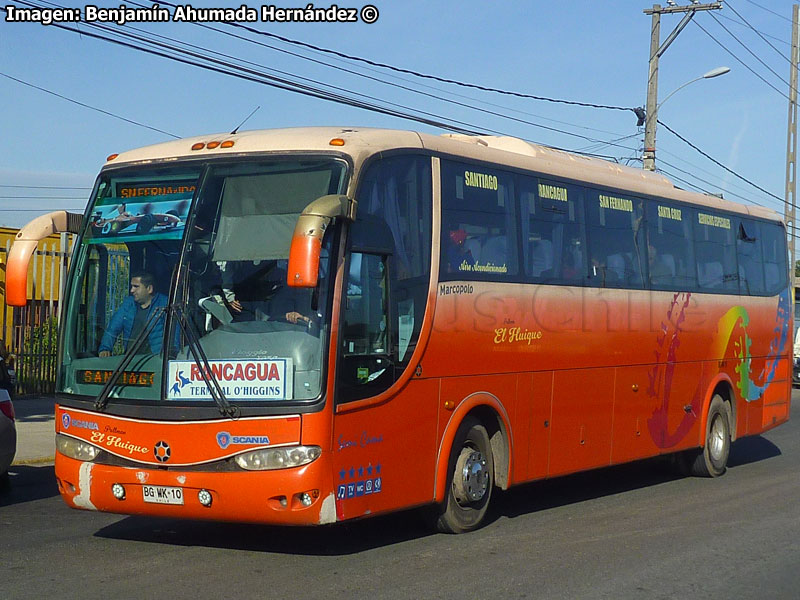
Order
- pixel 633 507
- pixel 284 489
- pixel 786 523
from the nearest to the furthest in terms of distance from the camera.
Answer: pixel 284 489 < pixel 786 523 < pixel 633 507

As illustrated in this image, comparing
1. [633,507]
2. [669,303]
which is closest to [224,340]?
[633,507]

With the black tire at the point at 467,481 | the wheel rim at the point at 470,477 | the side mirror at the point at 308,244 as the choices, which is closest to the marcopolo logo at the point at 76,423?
the side mirror at the point at 308,244

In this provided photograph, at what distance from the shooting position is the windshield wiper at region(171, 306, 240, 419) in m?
7.68

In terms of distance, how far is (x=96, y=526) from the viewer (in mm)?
9516

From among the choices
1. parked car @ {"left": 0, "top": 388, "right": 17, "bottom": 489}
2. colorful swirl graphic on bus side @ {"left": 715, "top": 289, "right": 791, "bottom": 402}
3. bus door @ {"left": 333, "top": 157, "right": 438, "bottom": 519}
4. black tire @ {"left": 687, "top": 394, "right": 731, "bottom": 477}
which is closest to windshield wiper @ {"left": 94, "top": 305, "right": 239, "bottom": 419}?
bus door @ {"left": 333, "top": 157, "right": 438, "bottom": 519}

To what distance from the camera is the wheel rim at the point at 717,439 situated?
46.3 feet

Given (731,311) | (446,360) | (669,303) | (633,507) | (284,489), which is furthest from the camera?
(731,311)

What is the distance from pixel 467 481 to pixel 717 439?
6085 mm

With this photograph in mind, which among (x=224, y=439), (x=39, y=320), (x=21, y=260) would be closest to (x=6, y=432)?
(x=21, y=260)

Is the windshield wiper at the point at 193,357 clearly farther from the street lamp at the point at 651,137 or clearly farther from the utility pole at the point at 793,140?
the utility pole at the point at 793,140

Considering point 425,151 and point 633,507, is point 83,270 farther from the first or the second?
point 633,507

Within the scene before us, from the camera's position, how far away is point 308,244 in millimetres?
7082

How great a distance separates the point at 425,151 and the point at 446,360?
1732 millimetres

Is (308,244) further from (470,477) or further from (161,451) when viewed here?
(470,477)
